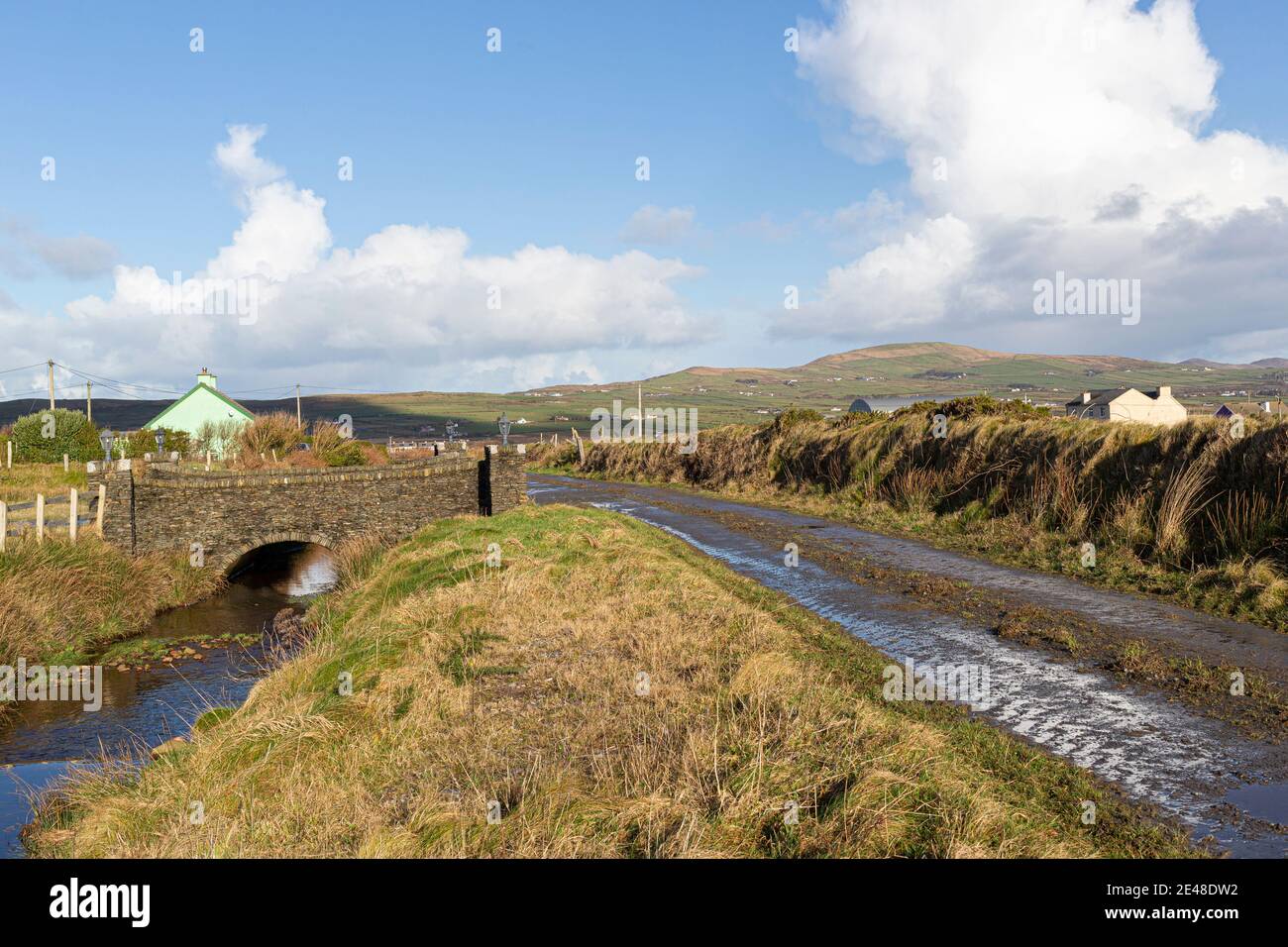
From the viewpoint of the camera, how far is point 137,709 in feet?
41.8

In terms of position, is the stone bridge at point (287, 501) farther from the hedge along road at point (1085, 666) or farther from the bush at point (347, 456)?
the bush at point (347, 456)

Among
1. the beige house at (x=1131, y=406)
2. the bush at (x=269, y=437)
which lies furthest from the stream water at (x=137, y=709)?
the beige house at (x=1131, y=406)

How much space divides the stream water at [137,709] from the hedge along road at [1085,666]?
919 centimetres

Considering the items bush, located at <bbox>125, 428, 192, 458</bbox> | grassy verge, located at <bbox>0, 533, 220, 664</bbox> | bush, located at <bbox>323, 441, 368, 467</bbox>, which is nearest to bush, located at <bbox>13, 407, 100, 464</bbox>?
bush, located at <bbox>125, 428, 192, 458</bbox>

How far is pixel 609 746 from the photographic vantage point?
6555 millimetres

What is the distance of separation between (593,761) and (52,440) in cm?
5236

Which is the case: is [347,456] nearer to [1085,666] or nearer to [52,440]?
[52,440]

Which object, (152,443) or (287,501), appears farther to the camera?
(152,443)

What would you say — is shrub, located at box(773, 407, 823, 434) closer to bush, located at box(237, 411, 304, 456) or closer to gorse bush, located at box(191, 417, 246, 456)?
bush, located at box(237, 411, 304, 456)

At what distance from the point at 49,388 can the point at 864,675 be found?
74829 millimetres

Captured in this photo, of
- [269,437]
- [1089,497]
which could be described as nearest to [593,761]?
[1089,497]

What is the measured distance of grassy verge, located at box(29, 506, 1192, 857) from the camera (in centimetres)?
503

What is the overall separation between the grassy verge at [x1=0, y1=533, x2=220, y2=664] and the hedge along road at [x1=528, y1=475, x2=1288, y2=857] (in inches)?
513

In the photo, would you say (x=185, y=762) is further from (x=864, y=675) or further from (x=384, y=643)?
(x=864, y=675)
